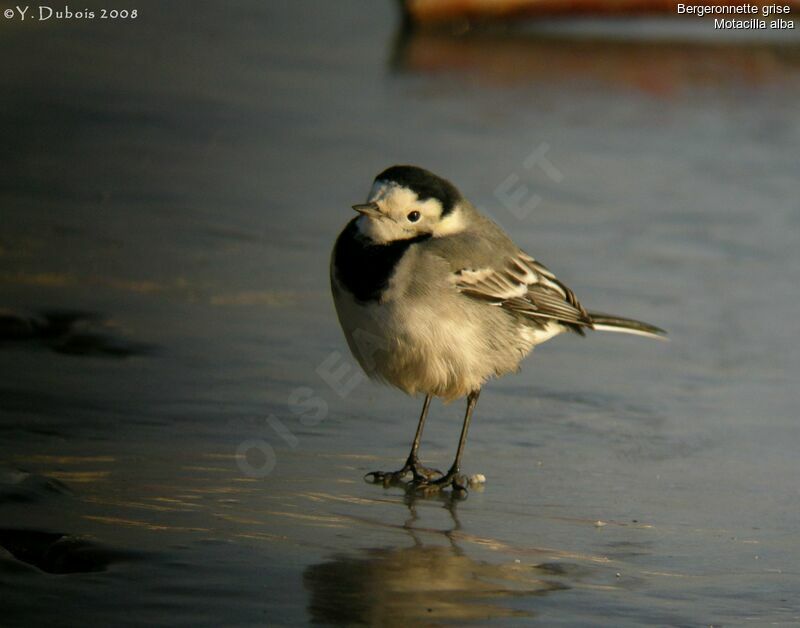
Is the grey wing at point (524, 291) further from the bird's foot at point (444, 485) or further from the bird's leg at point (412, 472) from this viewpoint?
the bird's foot at point (444, 485)

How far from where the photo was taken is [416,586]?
465 centimetres

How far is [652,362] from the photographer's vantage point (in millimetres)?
7812

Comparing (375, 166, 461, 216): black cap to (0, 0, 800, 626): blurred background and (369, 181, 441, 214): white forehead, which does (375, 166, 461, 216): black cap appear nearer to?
(369, 181, 441, 214): white forehead

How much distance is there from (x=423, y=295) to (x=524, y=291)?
739 mm

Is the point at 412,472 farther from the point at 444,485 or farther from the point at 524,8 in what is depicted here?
the point at 524,8

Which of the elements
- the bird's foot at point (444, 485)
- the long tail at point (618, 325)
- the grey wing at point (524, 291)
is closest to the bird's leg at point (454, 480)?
the bird's foot at point (444, 485)

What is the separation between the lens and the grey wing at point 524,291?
6285 millimetres

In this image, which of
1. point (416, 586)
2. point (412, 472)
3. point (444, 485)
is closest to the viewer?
point (416, 586)

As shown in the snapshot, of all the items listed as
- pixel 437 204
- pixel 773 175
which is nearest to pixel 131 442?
pixel 437 204

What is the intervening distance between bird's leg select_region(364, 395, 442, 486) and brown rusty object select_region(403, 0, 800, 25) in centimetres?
1044

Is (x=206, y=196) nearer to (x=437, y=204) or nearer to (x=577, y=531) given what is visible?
(x=437, y=204)

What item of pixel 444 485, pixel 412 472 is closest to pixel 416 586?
pixel 444 485

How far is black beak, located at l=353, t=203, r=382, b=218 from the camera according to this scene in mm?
6004

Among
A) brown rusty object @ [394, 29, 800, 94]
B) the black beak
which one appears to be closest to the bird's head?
the black beak
